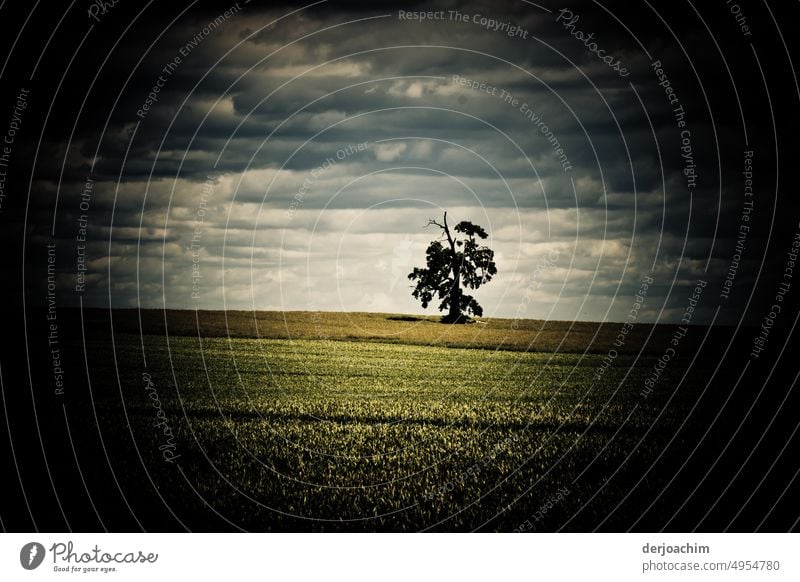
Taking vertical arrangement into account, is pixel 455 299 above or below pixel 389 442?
above

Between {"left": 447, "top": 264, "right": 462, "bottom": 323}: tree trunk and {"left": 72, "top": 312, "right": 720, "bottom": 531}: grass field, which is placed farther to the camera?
{"left": 447, "top": 264, "right": 462, "bottom": 323}: tree trunk

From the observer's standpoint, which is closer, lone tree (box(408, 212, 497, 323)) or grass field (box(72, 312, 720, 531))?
grass field (box(72, 312, 720, 531))

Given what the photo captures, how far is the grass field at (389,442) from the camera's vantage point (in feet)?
50.1

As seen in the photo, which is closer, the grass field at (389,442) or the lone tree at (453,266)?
the grass field at (389,442)

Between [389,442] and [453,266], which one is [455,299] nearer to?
[453,266]

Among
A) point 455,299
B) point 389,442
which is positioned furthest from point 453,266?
point 389,442

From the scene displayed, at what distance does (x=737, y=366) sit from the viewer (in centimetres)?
4769

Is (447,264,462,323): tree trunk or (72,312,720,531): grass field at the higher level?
(447,264,462,323): tree trunk

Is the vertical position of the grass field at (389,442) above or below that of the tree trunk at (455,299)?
below

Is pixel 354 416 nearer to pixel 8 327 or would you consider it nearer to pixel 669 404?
pixel 669 404

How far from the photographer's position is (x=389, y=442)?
2131cm

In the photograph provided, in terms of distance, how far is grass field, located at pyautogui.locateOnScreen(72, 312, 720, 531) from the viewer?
15.3m

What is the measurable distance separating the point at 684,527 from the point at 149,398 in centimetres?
2152

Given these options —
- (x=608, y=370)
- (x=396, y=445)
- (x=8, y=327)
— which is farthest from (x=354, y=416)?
(x=8, y=327)
